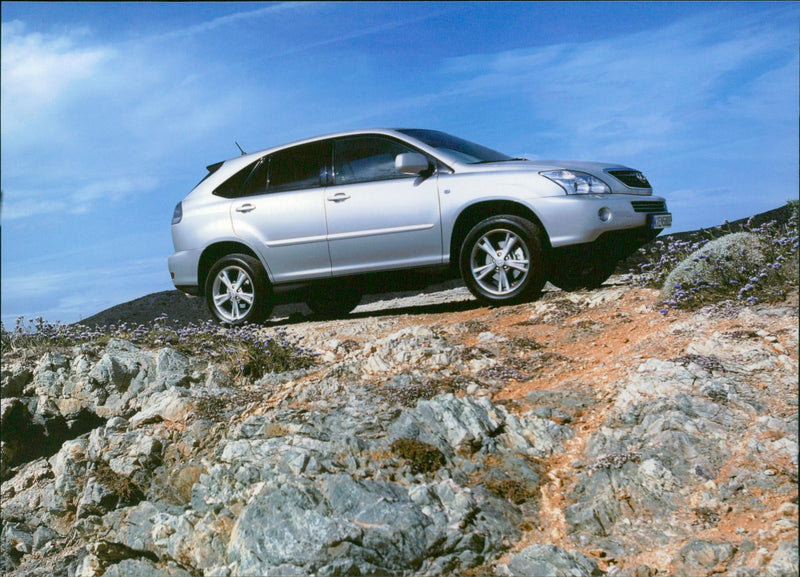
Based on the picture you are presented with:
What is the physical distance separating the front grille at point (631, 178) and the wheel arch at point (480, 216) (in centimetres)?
94

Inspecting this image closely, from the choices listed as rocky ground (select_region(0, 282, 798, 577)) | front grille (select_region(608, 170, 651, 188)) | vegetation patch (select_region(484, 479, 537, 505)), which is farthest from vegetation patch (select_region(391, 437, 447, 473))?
front grille (select_region(608, 170, 651, 188))

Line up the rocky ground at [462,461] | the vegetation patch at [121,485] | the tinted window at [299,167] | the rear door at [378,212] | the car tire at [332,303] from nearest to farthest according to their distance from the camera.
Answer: the rocky ground at [462,461] → the vegetation patch at [121,485] → the rear door at [378,212] → the tinted window at [299,167] → the car tire at [332,303]

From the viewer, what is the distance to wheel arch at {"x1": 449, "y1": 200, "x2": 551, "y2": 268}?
8.96m

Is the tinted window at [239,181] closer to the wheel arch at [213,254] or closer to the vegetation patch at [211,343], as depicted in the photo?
the wheel arch at [213,254]

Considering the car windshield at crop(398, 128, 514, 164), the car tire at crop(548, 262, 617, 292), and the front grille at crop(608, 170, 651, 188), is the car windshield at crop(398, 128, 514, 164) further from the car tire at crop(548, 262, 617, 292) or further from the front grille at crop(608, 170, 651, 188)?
the car tire at crop(548, 262, 617, 292)

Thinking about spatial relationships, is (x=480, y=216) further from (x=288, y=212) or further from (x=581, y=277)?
(x=288, y=212)

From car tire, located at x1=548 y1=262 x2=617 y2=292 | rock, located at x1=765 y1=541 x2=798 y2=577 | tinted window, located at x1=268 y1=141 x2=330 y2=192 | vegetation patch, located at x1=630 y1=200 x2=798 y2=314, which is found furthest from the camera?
car tire, located at x1=548 y1=262 x2=617 y2=292

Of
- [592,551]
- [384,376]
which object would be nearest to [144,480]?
[384,376]

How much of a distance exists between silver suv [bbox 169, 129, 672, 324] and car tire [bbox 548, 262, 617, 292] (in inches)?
0.6

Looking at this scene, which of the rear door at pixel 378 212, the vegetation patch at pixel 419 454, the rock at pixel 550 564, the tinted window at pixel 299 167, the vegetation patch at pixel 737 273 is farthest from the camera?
the tinted window at pixel 299 167

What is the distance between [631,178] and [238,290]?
4.57 metres

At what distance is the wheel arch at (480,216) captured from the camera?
8961mm

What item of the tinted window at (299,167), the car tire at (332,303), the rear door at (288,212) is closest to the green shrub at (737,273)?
the rear door at (288,212)

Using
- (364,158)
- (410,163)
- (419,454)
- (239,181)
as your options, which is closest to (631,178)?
(410,163)
